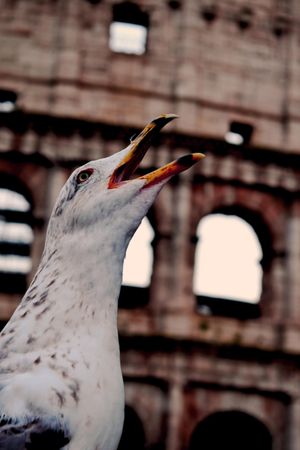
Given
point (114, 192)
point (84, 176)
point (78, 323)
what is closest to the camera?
point (78, 323)

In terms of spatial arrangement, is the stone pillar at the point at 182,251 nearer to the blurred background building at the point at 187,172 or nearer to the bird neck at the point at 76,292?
the blurred background building at the point at 187,172

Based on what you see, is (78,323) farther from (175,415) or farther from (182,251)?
(182,251)

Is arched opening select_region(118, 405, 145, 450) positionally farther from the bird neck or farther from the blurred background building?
the bird neck

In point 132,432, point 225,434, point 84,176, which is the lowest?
point 225,434

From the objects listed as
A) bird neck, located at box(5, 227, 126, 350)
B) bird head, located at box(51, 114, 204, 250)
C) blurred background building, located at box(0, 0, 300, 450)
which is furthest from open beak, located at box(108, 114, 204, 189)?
blurred background building, located at box(0, 0, 300, 450)

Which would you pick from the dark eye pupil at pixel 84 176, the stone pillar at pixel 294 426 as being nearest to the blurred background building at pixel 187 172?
the stone pillar at pixel 294 426

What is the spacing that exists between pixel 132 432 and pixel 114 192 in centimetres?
1195

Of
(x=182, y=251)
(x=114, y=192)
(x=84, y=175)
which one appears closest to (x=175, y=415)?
(x=182, y=251)

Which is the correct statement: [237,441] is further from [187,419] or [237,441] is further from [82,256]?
[82,256]

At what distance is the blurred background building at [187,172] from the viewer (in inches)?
531

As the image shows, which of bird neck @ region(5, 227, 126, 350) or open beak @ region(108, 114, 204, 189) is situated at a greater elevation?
open beak @ region(108, 114, 204, 189)

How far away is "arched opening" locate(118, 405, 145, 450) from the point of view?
1332cm

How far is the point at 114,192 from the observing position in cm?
244

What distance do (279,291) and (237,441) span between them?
3.33m
